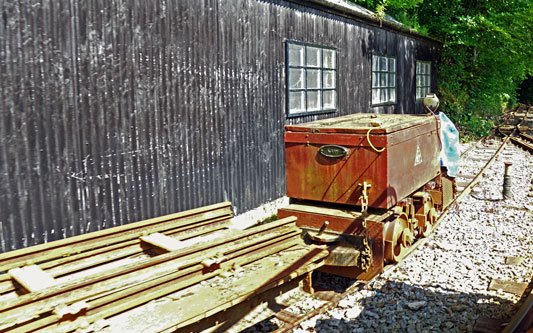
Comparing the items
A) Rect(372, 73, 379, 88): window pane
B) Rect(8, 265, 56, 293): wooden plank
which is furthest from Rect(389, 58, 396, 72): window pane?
Rect(8, 265, 56, 293): wooden plank

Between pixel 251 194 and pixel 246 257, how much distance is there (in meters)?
4.53

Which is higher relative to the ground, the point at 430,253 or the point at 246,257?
the point at 246,257

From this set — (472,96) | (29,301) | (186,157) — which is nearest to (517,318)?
(29,301)

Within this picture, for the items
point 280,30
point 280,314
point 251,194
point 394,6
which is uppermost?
point 394,6

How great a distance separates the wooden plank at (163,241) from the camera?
5.01 meters

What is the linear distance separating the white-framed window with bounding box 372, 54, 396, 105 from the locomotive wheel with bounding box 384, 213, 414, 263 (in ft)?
28.1

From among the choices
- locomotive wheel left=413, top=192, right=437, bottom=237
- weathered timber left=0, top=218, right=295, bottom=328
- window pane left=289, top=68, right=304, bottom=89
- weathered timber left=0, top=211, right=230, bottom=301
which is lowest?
locomotive wheel left=413, top=192, right=437, bottom=237

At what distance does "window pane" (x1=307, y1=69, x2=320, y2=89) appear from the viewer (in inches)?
439

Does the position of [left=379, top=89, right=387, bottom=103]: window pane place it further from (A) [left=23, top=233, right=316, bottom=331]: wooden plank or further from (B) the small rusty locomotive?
(A) [left=23, top=233, right=316, bottom=331]: wooden plank

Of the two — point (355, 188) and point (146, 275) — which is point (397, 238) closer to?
point (355, 188)

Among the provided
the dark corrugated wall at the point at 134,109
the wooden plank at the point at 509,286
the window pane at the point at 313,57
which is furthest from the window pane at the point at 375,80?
the wooden plank at the point at 509,286

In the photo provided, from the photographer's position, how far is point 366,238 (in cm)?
586

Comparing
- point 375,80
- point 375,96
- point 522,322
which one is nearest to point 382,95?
point 375,96

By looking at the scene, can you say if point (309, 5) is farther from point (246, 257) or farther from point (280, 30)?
point (246, 257)
